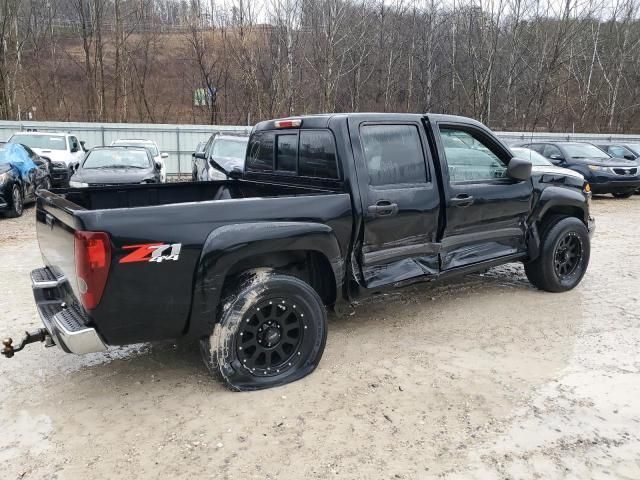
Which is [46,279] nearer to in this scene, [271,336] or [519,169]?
[271,336]

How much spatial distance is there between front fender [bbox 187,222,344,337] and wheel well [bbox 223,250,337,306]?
5.5 inches

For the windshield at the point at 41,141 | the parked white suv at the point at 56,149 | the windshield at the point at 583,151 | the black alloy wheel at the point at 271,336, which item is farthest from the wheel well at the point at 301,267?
the windshield at the point at 41,141

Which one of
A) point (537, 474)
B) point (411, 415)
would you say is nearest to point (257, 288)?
point (411, 415)

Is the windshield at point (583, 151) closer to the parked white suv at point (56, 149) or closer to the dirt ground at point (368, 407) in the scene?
the dirt ground at point (368, 407)

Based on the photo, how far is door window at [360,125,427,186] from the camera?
13.6 feet

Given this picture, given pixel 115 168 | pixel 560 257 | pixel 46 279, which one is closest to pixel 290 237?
pixel 46 279

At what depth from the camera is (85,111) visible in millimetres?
27359

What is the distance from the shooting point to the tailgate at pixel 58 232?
3.11m

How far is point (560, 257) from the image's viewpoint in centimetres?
578

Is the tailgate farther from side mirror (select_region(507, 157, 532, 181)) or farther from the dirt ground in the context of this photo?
side mirror (select_region(507, 157, 532, 181))

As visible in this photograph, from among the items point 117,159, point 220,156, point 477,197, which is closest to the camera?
point 477,197

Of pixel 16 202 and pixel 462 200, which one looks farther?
pixel 16 202

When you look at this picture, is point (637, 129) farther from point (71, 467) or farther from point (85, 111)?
point (71, 467)

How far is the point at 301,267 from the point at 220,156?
28.0 ft
